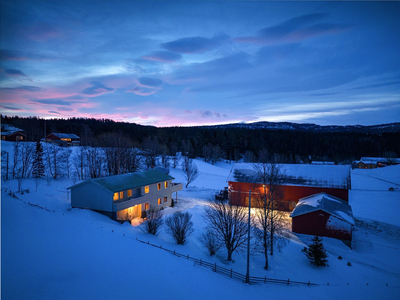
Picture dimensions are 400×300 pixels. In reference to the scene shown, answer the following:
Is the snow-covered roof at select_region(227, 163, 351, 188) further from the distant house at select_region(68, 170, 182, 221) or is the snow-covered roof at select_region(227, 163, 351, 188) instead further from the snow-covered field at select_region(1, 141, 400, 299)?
the distant house at select_region(68, 170, 182, 221)

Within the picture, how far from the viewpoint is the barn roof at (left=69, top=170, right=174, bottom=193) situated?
2373 centimetres

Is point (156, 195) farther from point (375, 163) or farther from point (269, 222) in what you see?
point (375, 163)

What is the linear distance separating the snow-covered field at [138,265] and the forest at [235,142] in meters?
48.1

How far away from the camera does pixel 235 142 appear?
86.8m

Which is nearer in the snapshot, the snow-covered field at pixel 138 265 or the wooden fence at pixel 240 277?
the snow-covered field at pixel 138 265

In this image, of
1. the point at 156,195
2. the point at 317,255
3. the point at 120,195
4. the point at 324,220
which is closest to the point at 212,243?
the point at 317,255

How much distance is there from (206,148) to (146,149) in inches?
813

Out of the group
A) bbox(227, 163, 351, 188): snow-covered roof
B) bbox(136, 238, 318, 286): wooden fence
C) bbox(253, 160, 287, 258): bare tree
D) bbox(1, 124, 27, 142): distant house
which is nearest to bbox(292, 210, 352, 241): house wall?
bbox(253, 160, 287, 258): bare tree

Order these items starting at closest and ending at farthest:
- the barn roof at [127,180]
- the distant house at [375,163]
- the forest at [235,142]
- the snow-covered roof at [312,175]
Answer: the barn roof at [127,180], the snow-covered roof at [312,175], the distant house at [375,163], the forest at [235,142]

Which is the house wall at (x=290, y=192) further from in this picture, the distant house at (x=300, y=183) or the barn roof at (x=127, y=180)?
the barn roof at (x=127, y=180)

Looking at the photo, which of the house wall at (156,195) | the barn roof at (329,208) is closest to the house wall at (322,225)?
the barn roof at (329,208)

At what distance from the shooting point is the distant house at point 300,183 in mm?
27847

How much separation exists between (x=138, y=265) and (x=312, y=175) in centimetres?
2531

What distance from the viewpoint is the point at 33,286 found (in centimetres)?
983
